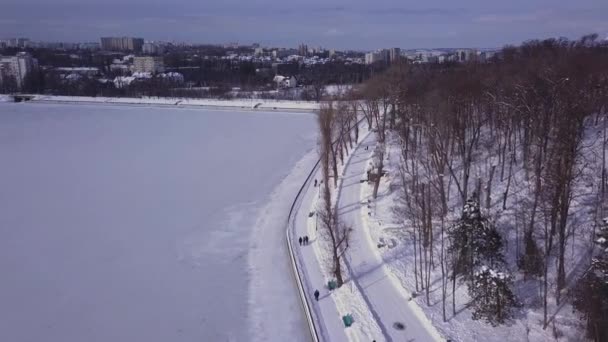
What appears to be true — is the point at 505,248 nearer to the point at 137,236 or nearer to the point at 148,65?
the point at 137,236

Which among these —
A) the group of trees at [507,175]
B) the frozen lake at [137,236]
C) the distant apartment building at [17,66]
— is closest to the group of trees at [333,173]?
the frozen lake at [137,236]

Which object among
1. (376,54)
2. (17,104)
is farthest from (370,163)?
(376,54)

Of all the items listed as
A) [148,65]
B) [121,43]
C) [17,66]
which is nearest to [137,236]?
[17,66]

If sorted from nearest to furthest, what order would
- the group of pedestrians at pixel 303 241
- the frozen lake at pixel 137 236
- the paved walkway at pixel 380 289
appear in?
the paved walkway at pixel 380 289, the frozen lake at pixel 137 236, the group of pedestrians at pixel 303 241

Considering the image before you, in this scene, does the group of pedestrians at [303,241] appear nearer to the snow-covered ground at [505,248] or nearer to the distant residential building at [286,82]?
the snow-covered ground at [505,248]

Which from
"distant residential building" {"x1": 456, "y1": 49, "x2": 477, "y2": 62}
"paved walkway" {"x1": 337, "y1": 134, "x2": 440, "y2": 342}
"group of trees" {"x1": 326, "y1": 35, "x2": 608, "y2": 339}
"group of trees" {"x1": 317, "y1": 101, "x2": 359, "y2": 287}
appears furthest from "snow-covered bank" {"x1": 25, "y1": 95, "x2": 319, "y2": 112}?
"paved walkway" {"x1": 337, "y1": 134, "x2": 440, "y2": 342}

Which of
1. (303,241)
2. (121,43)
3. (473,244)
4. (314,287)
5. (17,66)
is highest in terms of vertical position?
(121,43)

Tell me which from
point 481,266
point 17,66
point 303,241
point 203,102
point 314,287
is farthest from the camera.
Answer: point 17,66
